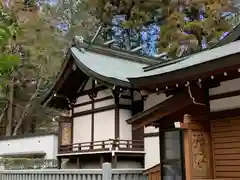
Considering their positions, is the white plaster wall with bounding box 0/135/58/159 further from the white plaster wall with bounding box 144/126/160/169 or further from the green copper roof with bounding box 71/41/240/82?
the white plaster wall with bounding box 144/126/160/169

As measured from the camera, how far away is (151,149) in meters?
11.6

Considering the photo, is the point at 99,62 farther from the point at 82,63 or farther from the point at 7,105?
the point at 7,105

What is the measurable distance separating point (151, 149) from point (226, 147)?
5.83m

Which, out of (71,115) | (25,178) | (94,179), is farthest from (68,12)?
(94,179)

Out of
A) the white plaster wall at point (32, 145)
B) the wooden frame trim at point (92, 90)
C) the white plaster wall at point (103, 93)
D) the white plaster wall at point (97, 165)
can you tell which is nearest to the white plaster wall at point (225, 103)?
the white plaster wall at point (97, 165)

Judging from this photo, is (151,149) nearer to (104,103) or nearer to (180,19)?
(104,103)

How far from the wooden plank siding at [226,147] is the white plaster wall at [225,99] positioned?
Answer: 0.21 metres

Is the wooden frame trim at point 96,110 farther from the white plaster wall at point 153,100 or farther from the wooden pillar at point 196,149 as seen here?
the wooden pillar at point 196,149

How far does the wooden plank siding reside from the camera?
571 centimetres

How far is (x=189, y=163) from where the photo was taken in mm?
5965

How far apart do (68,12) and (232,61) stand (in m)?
22.2

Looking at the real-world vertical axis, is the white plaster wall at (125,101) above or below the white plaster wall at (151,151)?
above

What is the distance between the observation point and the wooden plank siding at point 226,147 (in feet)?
18.7

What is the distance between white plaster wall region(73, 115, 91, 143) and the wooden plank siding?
311 inches
